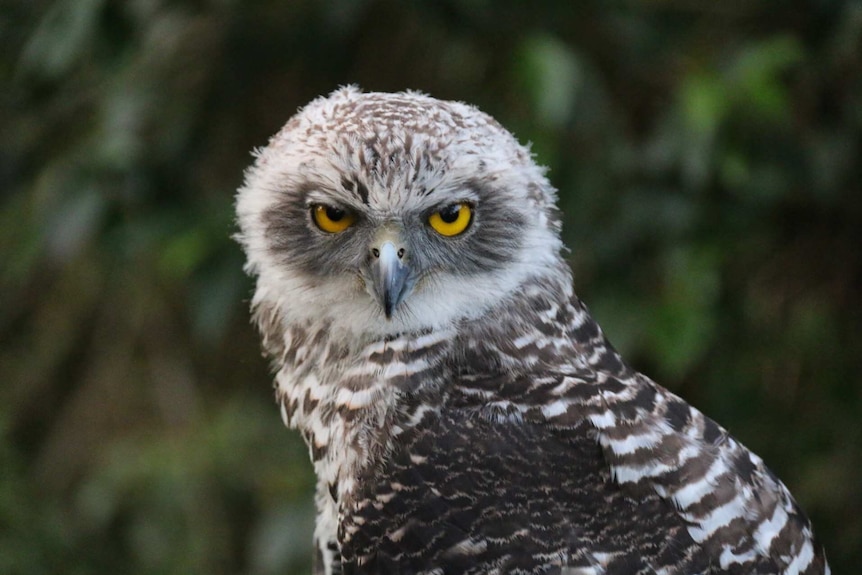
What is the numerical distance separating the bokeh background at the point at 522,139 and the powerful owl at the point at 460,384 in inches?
38.5

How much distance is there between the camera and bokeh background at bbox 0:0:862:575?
11.1ft

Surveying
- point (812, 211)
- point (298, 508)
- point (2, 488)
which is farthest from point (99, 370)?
point (812, 211)

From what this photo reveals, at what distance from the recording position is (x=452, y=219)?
7.35 ft

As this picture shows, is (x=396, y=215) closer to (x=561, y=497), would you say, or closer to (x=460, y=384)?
(x=460, y=384)

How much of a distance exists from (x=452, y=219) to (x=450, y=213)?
17 mm

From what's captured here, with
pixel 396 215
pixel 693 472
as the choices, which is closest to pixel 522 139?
pixel 396 215

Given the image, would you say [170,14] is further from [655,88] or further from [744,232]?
[744,232]

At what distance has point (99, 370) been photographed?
200 inches

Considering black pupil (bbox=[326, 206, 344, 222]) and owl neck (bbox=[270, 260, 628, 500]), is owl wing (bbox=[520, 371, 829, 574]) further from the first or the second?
black pupil (bbox=[326, 206, 344, 222])

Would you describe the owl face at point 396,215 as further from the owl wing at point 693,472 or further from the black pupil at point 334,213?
the owl wing at point 693,472

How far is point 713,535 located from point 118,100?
8.10ft

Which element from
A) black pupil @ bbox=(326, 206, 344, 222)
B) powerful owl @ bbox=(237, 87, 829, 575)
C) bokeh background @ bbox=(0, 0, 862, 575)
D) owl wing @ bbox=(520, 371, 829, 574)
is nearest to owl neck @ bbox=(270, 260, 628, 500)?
powerful owl @ bbox=(237, 87, 829, 575)

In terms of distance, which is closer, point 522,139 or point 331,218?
point 331,218

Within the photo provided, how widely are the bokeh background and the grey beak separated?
3.69 ft
